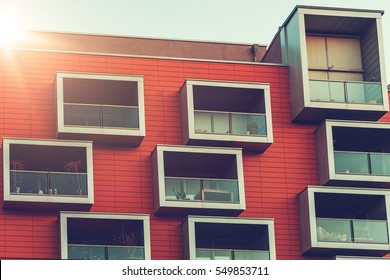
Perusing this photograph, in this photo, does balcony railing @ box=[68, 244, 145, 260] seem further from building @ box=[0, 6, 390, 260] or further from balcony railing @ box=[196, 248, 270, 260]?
balcony railing @ box=[196, 248, 270, 260]

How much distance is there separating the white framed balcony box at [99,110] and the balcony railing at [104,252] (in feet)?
15.0

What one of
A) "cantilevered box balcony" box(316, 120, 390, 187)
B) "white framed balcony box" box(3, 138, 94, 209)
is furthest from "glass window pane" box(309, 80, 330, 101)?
"white framed balcony box" box(3, 138, 94, 209)

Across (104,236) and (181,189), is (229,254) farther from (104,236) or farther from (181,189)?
(104,236)

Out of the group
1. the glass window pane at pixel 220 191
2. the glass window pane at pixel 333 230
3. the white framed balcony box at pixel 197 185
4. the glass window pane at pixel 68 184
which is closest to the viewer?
the glass window pane at pixel 68 184

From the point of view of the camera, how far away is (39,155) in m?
45.2

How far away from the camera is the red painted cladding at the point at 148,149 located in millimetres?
44062

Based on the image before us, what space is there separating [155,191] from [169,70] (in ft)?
18.3

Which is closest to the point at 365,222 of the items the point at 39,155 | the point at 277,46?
the point at 277,46

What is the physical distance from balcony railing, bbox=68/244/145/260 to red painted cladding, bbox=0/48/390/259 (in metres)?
0.82

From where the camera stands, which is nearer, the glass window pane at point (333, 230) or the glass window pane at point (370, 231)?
the glass window pane at point (333, 230)

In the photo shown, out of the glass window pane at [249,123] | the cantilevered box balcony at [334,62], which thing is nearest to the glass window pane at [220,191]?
the glass window pane at [249,123]

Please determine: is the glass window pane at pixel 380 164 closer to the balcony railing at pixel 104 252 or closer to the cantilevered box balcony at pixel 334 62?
the cantilevered box balcony at pixel 334 62

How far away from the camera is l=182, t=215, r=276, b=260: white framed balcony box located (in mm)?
44438

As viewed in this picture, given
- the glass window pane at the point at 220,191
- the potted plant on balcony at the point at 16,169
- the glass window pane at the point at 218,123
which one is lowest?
the glass window pane at the point at 220,191
